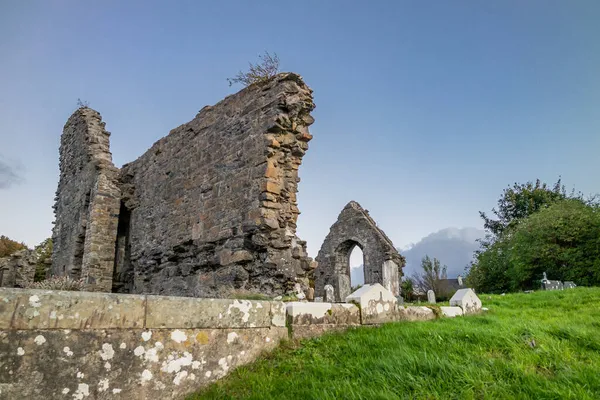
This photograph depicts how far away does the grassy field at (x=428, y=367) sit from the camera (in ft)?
9.20

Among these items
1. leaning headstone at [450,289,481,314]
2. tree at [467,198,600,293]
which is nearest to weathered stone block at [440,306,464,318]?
leaning headstone at [450,289,481,314]

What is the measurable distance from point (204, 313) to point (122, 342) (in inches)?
27.2

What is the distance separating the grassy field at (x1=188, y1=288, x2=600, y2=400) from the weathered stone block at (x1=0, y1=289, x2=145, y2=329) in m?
0.89

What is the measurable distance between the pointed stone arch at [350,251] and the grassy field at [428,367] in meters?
14.2

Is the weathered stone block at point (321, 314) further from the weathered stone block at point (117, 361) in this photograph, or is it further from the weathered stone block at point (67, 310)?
the weathered stone block at point (67, 310)

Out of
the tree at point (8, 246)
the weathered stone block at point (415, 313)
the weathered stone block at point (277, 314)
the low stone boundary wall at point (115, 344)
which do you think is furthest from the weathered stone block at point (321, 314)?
the tree at point (8, 246)

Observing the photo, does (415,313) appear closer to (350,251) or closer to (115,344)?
(115,344)

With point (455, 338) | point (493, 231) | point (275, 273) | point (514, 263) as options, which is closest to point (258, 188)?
point (275, 273)

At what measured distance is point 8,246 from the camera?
84.4 feet

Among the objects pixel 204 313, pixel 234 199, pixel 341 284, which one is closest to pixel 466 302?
pixel 234 199

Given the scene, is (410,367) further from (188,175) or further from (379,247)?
(379,247)

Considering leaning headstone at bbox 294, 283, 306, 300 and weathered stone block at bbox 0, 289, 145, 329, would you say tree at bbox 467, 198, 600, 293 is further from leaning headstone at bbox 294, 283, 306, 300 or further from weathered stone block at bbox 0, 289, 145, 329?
weathered stone block at bbox 0, 289, 145, 329

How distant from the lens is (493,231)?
37.3 m

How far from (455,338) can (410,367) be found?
3.74 feet
